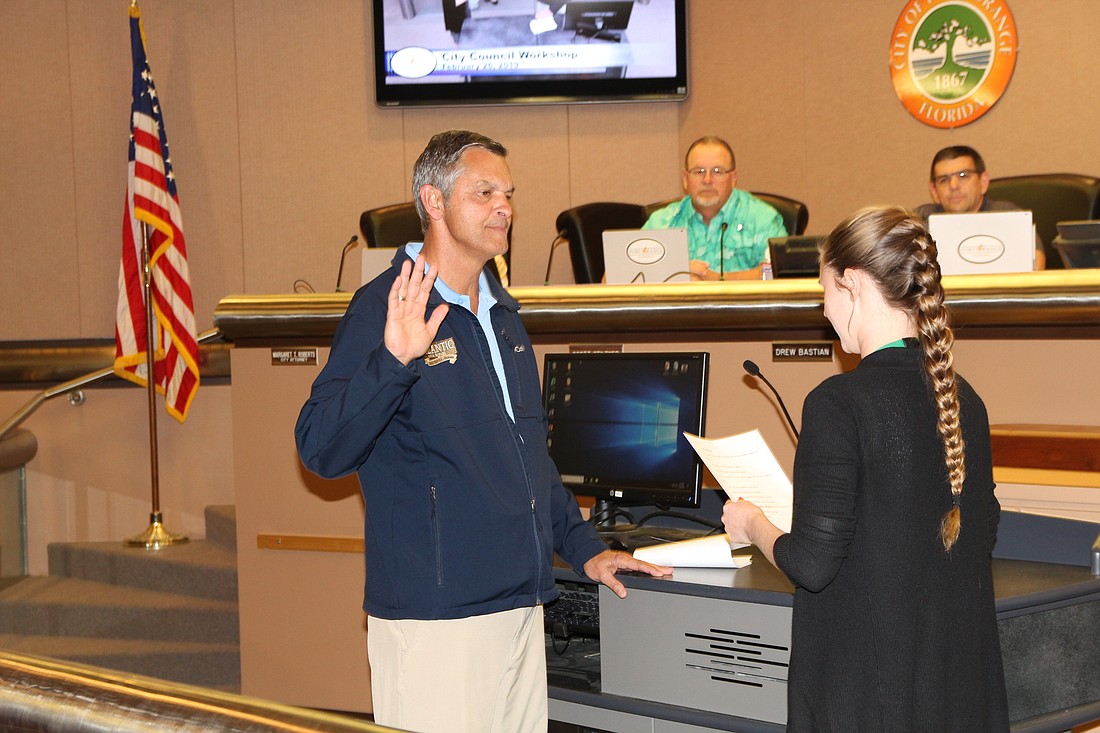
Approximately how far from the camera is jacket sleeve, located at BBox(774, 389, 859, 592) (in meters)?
1.49

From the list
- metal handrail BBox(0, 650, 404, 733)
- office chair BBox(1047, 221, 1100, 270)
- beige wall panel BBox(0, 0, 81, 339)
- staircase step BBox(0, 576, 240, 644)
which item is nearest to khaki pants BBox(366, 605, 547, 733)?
metal handrail BBox(0, 650, 404, 733)

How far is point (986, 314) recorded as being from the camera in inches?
106

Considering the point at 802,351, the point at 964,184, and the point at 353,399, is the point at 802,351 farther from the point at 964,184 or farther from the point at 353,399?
the point at 964,184

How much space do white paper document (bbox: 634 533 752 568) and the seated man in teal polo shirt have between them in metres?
2.54

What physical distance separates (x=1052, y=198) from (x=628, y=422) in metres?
2.50

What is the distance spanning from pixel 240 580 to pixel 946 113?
3792 millimetres

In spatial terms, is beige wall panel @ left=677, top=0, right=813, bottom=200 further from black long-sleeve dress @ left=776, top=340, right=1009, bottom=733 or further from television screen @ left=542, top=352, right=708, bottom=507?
black long-sleeve dress @ left=776, top=340, right=1009, bottom=733

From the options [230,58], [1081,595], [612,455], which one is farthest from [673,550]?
[230,58]

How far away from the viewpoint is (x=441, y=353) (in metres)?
1.83

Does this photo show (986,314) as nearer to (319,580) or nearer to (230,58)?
(319,580)

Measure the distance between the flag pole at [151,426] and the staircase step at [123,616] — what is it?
1.25 ft

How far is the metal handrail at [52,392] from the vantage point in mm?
5031

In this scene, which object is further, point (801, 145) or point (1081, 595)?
point (801, 145)

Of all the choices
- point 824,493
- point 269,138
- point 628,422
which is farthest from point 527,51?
point 824,493
